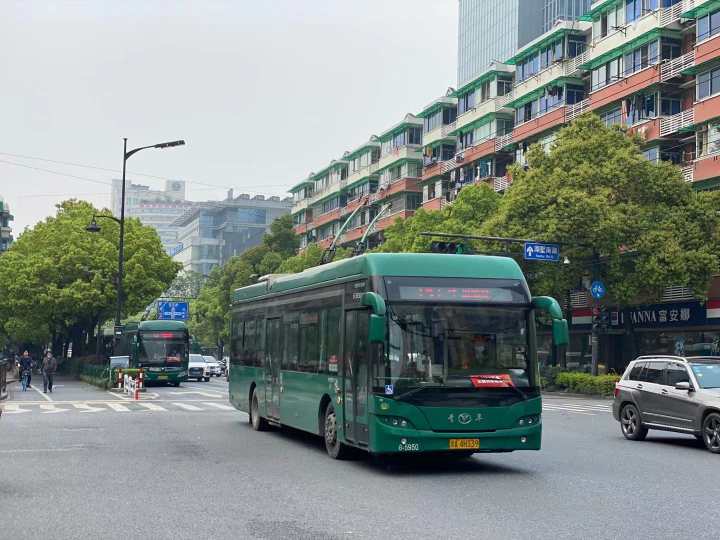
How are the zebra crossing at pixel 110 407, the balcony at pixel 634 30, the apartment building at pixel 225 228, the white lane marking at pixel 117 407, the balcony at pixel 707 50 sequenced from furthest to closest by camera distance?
1. the apartment building at pixel 225 228
2. the balcony at pixel 634 30
3. the balcony at pixel 707 50
4. the white lane marking at pixel 117 407
5. the zebra crossing at pixel 110 407

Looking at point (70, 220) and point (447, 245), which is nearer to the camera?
point (447, 245)

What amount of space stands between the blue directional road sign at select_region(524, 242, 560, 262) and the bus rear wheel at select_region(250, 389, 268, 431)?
19.6 metres

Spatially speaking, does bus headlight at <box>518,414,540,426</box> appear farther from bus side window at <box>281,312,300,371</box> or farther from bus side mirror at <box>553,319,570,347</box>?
bus side window at <box>281,312,300,371</box>

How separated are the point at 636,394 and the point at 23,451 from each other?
10.6m

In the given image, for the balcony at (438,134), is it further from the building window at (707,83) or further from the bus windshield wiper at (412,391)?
the bus windshield wiper at (412,391)

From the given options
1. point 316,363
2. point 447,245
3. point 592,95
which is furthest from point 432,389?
point 592,95

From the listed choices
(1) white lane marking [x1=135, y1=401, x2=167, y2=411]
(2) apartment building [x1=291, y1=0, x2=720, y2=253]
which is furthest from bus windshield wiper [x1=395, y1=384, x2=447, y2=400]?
(2) apartment building [x1=291, y1=0, x2=720, y2=253]

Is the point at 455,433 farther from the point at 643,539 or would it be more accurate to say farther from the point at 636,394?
the point at 636,394

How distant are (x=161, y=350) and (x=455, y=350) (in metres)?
36.3

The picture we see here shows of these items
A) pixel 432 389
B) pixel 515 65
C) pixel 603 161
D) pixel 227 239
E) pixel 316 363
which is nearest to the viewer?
pixel 432 389

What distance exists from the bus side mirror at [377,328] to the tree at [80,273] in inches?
1911

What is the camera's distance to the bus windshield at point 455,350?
43.1 feet

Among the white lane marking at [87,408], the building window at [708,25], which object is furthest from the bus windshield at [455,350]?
the building window at [708,25]

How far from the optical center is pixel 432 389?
42.9 feet
